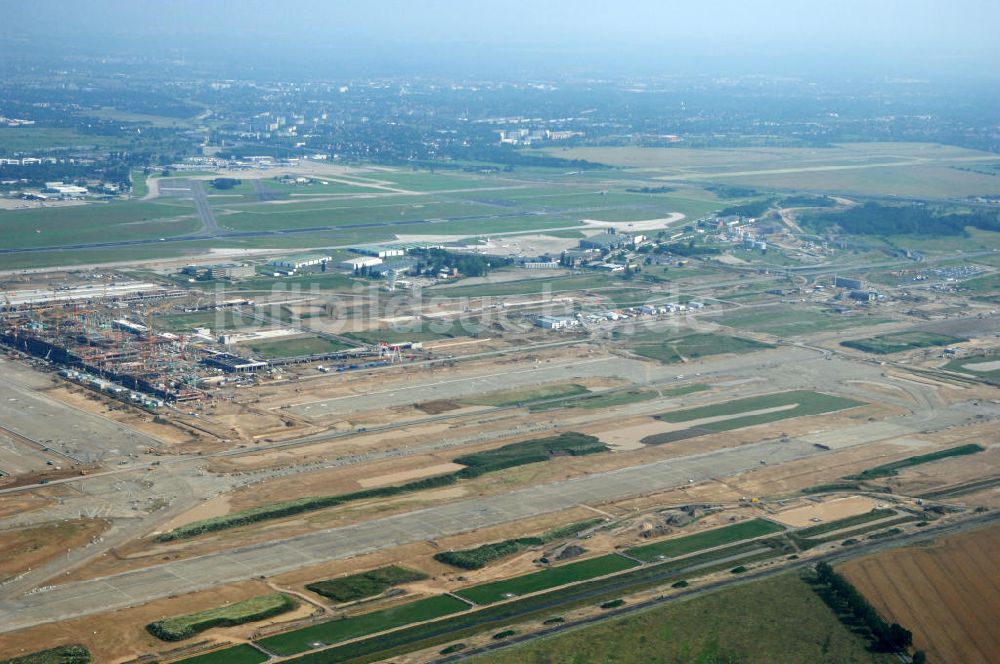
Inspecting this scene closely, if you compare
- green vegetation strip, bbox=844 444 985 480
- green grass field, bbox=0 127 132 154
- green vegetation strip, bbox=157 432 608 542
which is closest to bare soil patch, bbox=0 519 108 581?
green vegetation strip, bbox=157 432 608 542

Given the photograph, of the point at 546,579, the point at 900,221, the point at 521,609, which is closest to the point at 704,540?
the point at 546,579

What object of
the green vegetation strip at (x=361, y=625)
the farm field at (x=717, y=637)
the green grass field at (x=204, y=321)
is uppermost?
the green grass field at (x=204, y=321)

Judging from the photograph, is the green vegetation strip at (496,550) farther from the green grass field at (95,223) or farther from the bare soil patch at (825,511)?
the green grass field at (95,223)

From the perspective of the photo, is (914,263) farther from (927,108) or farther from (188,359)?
(927,108)

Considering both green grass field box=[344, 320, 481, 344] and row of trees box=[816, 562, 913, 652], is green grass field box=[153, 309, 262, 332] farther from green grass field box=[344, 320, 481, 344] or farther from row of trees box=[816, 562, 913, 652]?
row of trees box=[816, 562, 913, 652]

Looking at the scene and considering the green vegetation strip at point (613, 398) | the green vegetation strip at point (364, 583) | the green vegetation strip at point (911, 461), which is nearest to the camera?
the green vegetation strip at point (364, 583)

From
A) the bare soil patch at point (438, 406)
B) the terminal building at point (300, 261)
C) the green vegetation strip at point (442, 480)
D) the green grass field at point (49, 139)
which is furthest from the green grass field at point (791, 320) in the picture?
the green grass field at point (49, 139)
